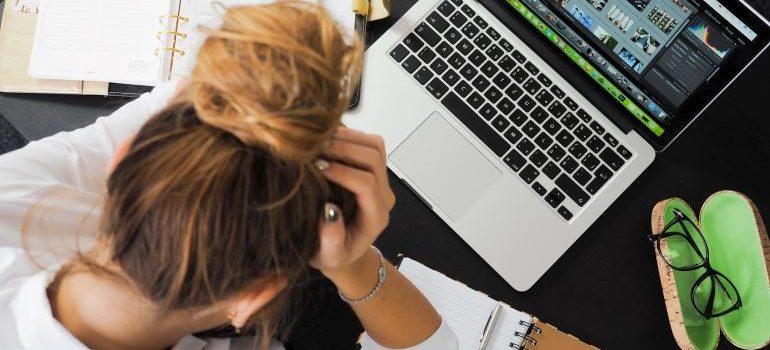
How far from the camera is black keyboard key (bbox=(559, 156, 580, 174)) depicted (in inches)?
28.7

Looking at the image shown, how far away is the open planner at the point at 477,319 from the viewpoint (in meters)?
0.67

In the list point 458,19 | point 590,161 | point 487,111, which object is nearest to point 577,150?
point 590,161

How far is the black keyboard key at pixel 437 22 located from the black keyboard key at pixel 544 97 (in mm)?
150

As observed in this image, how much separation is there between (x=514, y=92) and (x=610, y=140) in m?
0.14

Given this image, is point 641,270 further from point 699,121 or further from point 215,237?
point 215,237

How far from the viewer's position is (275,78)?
33 centimetres

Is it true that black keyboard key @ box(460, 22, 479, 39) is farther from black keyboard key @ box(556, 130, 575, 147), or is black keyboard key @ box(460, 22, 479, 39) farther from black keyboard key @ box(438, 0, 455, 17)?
black keyboard key @ box(556, 130, 575, 147)

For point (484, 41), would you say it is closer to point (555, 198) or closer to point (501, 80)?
point (501, 80)

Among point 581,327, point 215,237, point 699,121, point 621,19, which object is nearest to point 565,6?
point 621,19

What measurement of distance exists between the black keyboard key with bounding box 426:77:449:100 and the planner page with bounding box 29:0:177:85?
339 millimetres

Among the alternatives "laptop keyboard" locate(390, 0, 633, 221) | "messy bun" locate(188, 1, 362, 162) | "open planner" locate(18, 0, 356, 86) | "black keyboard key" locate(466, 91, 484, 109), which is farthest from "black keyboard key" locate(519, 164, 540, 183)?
"messy bun" locate(188, 1, 362, 162)

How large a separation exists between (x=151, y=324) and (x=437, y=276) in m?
0.33

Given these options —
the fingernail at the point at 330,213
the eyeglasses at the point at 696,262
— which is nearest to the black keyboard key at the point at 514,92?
the eyeglasses at the point at 696,262

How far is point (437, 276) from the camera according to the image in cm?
70
